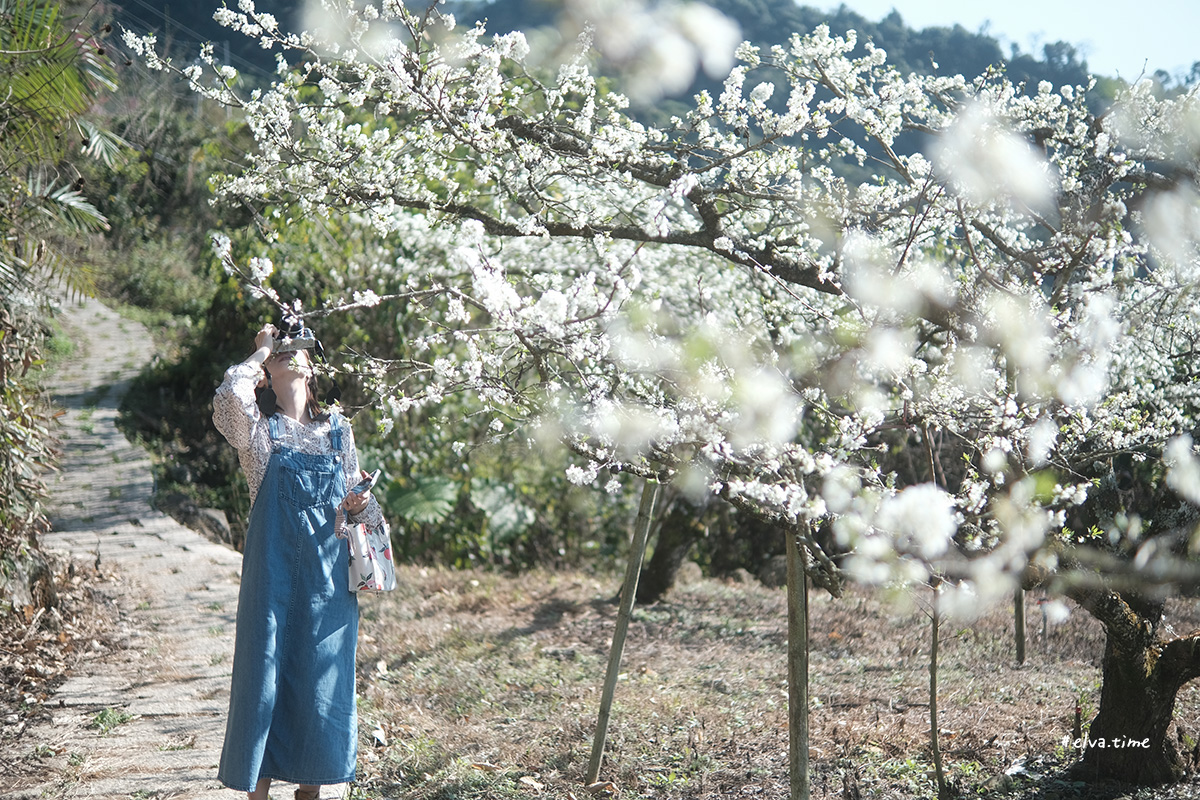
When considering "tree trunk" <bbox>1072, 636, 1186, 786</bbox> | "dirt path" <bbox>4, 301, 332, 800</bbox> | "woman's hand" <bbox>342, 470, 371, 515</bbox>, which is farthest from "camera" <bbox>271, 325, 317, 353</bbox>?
"tree trunk" <bbox>1072, 636, 1186, 786</bbox>

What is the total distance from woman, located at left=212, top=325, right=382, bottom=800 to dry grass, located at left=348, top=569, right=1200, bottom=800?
667 mm

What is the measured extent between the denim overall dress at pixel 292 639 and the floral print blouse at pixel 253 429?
0.03 m

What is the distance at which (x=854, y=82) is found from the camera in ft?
12.7

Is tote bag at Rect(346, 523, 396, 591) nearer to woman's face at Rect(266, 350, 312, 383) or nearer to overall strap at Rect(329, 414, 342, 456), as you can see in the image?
overall strap at Rect(329, 414, 342, 456)

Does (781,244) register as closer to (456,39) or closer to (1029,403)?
(1029,403)

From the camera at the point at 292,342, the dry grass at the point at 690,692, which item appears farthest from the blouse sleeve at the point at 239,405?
the dry grass at the point at 690,692

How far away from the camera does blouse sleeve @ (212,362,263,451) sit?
2.74 m

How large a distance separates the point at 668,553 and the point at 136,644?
327 centimetres

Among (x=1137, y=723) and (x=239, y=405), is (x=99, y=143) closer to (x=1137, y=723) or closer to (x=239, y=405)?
(x=239, y=405)

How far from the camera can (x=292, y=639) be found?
278cm

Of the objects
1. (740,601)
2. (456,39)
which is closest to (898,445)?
(740,601)

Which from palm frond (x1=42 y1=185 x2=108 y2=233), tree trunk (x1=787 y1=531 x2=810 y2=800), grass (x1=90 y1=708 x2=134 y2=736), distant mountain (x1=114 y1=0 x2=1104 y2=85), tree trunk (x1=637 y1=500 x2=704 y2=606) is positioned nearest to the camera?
tree trunk (x1=787 y1=531 x2=810 y2=800)

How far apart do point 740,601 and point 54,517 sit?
5.03 metres

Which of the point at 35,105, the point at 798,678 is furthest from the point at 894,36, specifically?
the point at 35,105
